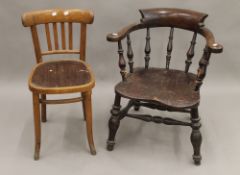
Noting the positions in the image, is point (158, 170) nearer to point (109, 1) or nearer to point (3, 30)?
point (109, 1)

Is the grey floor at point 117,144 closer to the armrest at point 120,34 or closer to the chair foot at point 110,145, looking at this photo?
the chair foot at point 110,145

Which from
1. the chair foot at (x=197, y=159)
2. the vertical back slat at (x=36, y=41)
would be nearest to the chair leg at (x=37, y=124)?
the vertical back slat at (x=36, y=41)

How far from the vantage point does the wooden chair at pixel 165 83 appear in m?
2.28

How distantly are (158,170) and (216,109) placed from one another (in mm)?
956

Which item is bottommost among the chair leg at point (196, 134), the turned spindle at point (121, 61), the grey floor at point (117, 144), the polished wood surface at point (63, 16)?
the grey floor at point (117, 144)

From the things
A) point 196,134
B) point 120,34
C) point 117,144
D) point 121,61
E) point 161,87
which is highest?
point 120,34

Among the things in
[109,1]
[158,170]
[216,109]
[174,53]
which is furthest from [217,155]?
[109,1]

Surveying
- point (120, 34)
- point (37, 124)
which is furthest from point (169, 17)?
point (37, 124)

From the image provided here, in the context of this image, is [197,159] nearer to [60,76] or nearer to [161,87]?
[161,87]

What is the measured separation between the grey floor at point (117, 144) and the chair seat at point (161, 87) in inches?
18.1

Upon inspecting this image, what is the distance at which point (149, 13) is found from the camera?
2623 mm

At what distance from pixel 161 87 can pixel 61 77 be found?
2.12ft

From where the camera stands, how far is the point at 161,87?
96.1 inches

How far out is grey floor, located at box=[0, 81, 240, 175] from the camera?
2.43m
